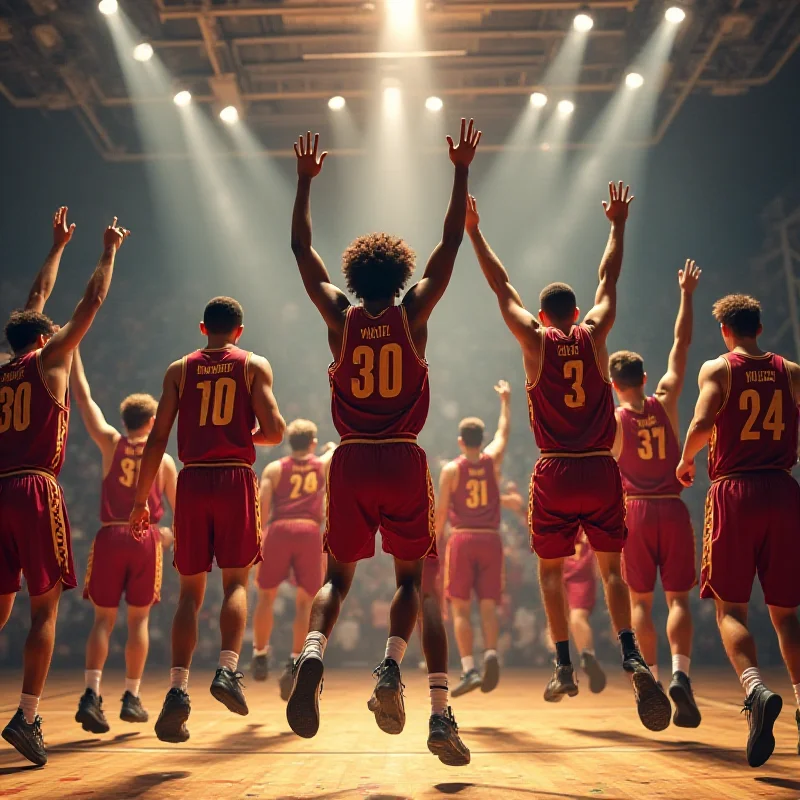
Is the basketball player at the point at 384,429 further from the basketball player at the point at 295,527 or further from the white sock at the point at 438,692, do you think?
the basketball player at the point at 295,527

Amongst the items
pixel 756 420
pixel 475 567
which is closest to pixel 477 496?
pixel 475 567

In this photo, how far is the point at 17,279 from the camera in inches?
514

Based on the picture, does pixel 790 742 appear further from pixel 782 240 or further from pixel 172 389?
pixel 782 240

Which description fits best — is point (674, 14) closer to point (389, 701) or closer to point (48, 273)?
point (48, 273)

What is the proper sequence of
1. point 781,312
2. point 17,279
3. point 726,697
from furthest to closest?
1. point 17,279
2. point 781,312
3. point 726,697

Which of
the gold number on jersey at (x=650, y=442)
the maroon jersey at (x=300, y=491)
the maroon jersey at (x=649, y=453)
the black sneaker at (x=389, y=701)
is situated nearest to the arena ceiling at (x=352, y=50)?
the maroon jersey at (x=300, y=491)

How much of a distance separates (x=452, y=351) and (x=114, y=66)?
21.7ft

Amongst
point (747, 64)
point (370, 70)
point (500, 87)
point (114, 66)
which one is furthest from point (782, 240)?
point (114, 66)

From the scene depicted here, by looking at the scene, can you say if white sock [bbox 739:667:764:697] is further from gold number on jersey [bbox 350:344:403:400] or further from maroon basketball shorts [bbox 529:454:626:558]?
gold number on jersey [bbox 350:344:403:400]

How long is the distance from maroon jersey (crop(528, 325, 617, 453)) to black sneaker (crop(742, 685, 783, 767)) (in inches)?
52.7

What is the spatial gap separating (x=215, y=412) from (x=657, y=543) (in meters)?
3.02

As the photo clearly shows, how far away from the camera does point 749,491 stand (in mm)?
3861

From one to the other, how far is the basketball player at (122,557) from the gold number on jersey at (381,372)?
226cm

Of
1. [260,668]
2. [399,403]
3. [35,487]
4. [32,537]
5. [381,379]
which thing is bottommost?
[260,668]
